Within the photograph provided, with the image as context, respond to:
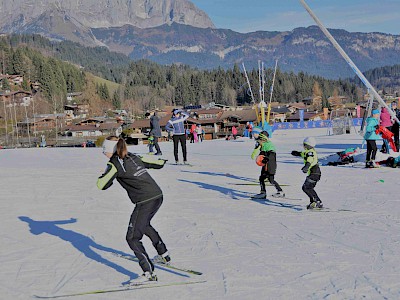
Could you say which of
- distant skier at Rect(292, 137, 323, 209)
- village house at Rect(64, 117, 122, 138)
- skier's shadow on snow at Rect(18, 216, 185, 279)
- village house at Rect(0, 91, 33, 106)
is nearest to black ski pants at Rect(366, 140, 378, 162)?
distant skier at Rect(292, 137, 323, 209)

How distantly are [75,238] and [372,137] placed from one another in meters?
7.94

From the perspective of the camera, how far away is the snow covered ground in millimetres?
4613

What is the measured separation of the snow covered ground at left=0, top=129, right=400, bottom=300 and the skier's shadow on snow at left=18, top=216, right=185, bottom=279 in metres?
0.01

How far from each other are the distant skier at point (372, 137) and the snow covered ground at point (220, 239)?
1.17 m

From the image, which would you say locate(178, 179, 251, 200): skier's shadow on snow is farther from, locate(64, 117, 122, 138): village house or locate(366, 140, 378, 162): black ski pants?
locate(64, 117, 122, 138): village house

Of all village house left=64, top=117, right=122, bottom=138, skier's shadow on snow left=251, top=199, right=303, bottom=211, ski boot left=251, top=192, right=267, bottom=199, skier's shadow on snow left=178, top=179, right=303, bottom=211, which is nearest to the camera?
skier's shadow on snow left=251, top=199, right=303, bottom=211

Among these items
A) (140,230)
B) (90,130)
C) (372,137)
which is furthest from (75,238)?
(90,130)

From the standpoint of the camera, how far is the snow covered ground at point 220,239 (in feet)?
15.1

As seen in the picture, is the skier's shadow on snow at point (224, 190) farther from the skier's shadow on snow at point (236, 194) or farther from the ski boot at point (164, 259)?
the ski boot at point (164, 259)

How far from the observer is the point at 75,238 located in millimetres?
6551

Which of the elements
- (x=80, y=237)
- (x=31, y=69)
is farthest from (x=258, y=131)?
(x=31, y=69)

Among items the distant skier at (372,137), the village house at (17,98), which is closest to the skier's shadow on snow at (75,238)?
the distant skier at (372,137)

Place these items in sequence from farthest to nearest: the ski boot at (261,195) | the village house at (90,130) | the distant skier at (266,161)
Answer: the village house at (90,130), the ski boot at (261,195), the distant skier at (266,161)

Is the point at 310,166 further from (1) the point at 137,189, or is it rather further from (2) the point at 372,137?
(2) the point at 372,137
